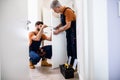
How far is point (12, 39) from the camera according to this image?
1.61 meters

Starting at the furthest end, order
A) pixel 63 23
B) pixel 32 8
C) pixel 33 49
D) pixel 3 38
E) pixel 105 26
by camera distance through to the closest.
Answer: pixel 32 8, pixel 33 49, pixel 63 23, pixel 3 38, pixel 105 26

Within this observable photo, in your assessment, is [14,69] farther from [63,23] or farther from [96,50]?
[63,23]

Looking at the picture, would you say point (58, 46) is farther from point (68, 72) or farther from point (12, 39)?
point (12, 39)

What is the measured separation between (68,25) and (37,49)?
980 mm

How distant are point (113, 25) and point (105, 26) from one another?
0.26ft

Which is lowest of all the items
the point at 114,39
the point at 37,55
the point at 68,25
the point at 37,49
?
the point at 37,55

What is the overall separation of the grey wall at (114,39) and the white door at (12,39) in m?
0.89

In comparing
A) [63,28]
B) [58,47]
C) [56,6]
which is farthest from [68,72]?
[56,6]

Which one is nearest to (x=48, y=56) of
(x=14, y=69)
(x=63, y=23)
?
(x=63, y=23)

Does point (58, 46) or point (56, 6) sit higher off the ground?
point (56, 6)

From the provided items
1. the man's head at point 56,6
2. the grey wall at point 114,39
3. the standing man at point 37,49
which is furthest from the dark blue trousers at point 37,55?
the grey wall at point 114,39

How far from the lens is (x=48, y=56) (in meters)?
3.87

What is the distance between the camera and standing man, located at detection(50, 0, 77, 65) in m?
3.29

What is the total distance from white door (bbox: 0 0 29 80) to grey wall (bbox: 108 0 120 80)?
0.89 metres
